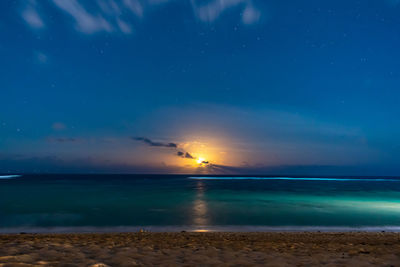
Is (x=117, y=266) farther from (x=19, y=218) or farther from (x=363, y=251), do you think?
(x=19, y=218)

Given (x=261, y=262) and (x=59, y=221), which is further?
(x=59, y=221)

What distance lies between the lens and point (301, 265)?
6090mm

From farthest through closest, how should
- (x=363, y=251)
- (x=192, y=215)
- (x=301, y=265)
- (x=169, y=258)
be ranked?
1. (x=192, y=215)
2. (x=363, y=251)
3. (x=169, y=258)
4. (x=301, y=265)

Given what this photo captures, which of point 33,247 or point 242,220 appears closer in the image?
point 33,247

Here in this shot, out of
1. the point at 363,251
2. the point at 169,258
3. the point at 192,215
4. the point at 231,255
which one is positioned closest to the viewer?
the point at 169,258

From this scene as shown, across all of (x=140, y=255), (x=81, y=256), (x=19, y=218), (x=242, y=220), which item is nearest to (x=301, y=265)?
(x=140, y=255)

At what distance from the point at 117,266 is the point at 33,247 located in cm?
291

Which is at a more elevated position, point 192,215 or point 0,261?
point 0,261

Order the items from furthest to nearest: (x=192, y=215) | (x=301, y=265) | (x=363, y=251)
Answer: (x=192, y=215)
(x=363, y=251)
(x=301, y=265)

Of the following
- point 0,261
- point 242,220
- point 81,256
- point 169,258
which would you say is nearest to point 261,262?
point 169,258

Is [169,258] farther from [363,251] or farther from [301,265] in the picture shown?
[363,251]

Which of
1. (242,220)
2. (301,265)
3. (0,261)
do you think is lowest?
(242,220)

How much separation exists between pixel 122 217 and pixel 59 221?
4840 mm

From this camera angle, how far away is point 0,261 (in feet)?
17.7
